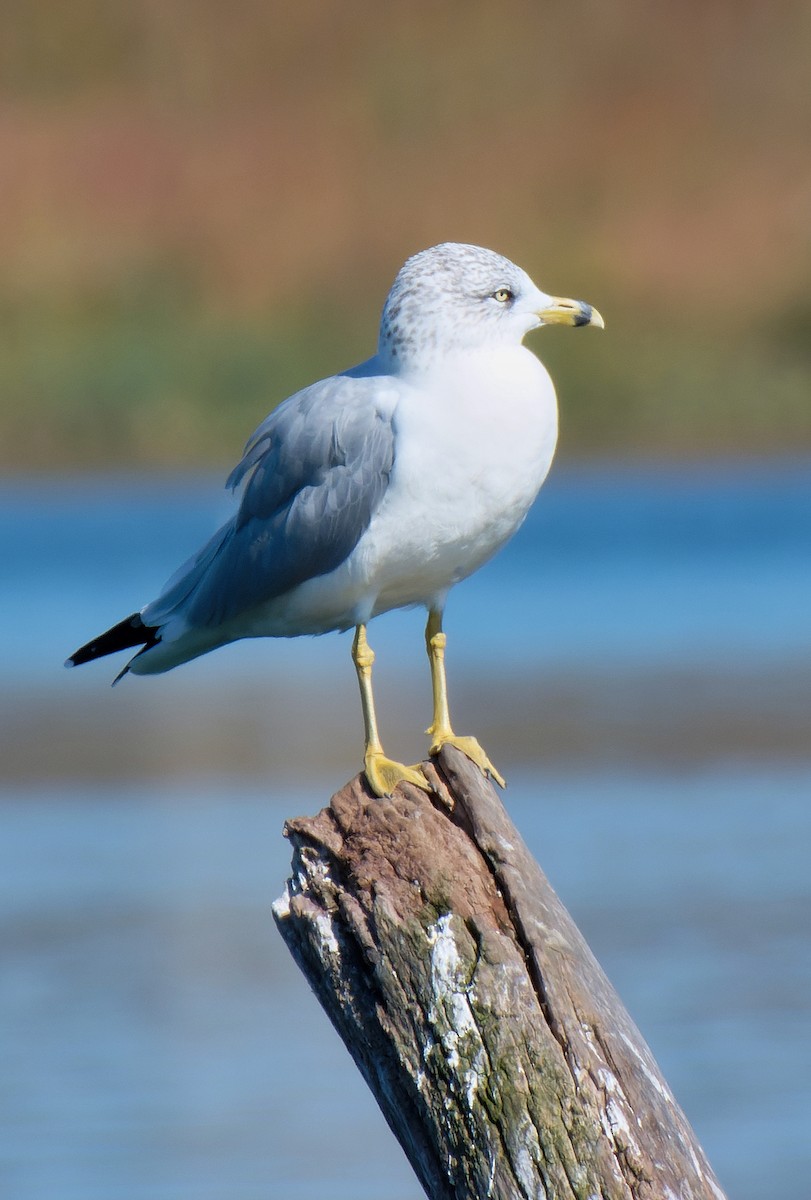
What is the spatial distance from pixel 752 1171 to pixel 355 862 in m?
2.26

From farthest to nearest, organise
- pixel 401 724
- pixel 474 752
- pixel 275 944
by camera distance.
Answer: pixel 401 724 → pixel 275 944 → pixel 474 752

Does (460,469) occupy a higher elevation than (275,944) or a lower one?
lower

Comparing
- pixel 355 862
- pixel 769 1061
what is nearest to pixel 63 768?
pixel 769 1061

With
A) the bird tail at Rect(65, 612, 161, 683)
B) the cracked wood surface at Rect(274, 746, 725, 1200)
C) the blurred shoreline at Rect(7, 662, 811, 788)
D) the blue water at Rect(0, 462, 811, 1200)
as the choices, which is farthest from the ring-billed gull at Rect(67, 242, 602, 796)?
the blurred shoreline at Rect(7, 662, 811, 788)

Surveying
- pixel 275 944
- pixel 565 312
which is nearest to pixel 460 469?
pixel 565 312

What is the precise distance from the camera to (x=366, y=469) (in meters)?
4.27

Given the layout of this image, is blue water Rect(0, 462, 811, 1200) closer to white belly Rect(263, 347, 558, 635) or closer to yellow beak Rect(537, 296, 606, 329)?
white belly Rect(263, 347, 558, 635)

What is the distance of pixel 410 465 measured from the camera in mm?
4180

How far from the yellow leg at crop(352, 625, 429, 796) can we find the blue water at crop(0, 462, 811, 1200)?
1502 millimetres

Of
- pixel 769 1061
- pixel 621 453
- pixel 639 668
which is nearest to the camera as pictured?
pixel 769 1061

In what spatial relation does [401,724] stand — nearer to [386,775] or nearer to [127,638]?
[127,638]

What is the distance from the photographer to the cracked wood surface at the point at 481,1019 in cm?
304

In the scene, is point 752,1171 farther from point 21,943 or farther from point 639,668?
point 639,668

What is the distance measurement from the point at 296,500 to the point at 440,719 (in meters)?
0.53
